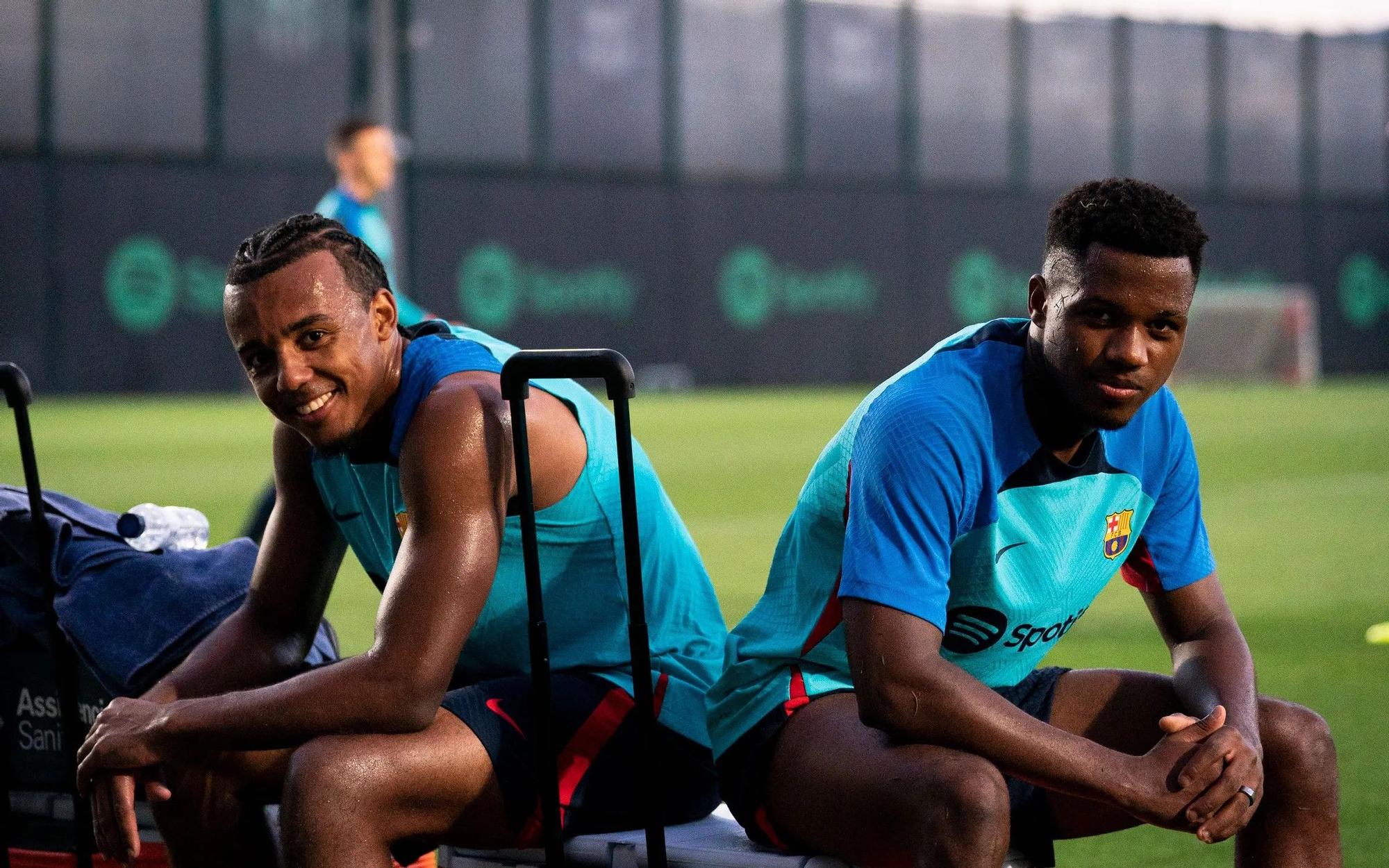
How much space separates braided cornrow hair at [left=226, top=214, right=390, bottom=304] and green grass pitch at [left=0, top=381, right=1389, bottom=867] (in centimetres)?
215

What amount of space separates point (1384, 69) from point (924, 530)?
32738 millimetres

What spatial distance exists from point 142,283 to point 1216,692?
827 inches

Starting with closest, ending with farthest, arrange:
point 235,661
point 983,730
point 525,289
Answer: point 983,730
point 235,661
point 525,289

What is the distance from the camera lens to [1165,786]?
2.57m

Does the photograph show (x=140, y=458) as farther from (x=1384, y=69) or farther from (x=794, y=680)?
(x=1384, y=69)

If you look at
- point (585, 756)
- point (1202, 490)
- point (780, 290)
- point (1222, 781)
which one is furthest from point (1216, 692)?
point (780, 290)

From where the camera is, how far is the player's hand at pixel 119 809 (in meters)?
2.86

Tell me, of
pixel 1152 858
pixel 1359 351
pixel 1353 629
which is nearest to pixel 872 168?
pixel 1359 351

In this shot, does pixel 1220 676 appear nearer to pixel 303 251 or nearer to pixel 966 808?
pixel 966 808

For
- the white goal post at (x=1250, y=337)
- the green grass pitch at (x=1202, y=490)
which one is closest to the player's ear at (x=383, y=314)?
the green grass pitch at (x=1202, y=490)

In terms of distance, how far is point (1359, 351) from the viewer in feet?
104

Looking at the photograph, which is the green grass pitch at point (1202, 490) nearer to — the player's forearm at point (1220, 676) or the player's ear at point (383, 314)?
the player's forearm at point (1220, 676)

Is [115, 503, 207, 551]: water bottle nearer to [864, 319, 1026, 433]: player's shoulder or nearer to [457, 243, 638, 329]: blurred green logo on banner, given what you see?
[864, 319, 1026, 433]: player's shoulder

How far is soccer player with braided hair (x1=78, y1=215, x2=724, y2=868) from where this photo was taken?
2.72 m
